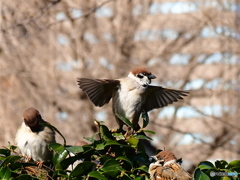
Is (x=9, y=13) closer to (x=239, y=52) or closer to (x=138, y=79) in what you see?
(x=239, y=52)

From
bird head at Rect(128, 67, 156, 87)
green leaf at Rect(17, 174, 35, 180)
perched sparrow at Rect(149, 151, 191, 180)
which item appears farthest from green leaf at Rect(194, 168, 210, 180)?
bird head at Rect(128, 67, 156, 87)

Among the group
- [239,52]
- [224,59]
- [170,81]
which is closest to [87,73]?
[170,81]

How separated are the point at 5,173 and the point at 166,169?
2.56 feet

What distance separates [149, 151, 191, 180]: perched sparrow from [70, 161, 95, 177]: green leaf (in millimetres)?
283

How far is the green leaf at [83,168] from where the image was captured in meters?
2.52

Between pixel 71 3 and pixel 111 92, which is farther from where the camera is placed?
pixel 71 3

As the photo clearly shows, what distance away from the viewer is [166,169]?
2756mm

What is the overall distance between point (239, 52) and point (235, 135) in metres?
1.89

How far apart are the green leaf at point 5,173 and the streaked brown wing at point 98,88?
1613 mm

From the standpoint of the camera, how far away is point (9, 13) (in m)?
9.62

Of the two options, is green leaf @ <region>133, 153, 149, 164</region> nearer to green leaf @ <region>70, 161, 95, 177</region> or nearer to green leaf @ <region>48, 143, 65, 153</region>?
green leaf @ <region>70, 161, 95, 177</region>

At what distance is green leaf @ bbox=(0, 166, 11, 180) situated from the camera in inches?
99.0

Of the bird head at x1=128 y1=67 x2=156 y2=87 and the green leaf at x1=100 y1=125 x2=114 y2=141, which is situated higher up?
the bird head at x1=128 y1=67 x2=156 y2=87

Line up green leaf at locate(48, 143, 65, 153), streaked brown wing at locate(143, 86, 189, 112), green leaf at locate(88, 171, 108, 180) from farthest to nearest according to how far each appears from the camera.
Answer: streaked brown wing at locate(143, 86, 189, 112), green leaf at locate(48, 143, 65, 153), green leaf at locate(88, 171, 108, 180)
